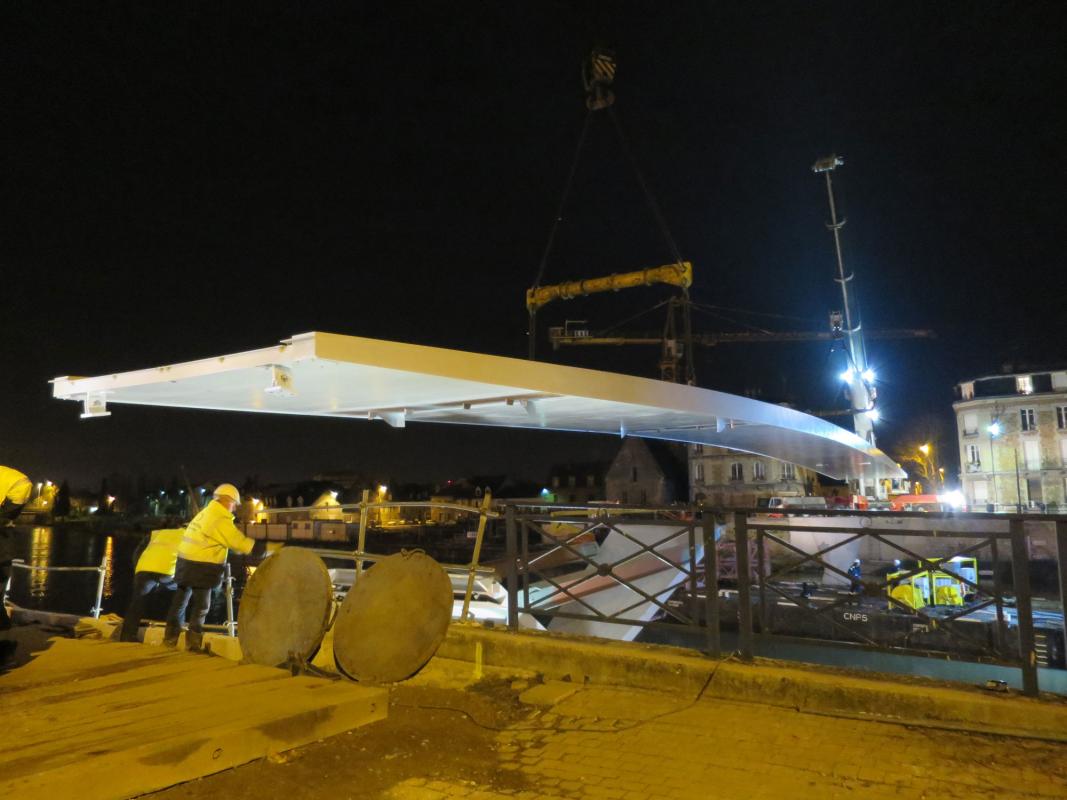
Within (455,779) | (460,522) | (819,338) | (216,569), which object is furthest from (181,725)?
(460,522)

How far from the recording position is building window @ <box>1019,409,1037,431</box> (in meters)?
57.9

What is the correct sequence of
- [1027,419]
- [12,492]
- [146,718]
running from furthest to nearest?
[1027,419] → [12,492] → [146,718]

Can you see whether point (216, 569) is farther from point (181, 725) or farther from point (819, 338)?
point (819, 338)

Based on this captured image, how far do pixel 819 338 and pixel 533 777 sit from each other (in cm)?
6516

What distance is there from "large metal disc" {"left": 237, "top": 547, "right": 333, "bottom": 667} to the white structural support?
1465 millimetres

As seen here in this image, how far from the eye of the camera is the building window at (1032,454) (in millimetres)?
57172

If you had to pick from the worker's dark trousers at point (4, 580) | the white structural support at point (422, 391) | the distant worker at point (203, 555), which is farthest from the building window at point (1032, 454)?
the worker's dark trousers at point (4, 580)

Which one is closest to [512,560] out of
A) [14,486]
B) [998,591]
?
[998,591]

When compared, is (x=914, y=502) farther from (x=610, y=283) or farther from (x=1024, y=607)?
(x=1024, y=607)

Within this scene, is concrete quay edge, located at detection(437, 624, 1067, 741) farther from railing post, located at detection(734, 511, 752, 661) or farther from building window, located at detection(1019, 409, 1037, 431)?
building window, located at detection(1019, 409, 1037, 431)

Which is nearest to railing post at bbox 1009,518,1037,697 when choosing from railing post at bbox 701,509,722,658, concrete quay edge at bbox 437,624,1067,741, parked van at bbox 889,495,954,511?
concrete quay edge at bbox 437,624,1067,741

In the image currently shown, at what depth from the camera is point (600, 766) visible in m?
4.13

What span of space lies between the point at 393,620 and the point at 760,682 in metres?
2.82

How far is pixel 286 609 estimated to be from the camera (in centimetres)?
578
